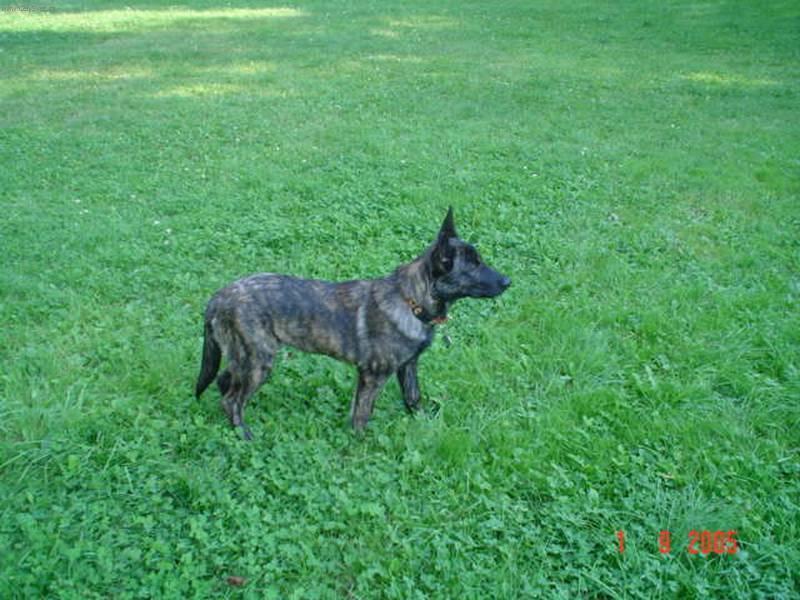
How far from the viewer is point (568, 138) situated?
32.6 ft

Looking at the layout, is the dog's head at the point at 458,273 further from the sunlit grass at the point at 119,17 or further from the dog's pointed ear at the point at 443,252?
the sunlit grass at the point at 119,17

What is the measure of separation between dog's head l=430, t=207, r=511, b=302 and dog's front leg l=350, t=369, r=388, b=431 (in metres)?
0.70

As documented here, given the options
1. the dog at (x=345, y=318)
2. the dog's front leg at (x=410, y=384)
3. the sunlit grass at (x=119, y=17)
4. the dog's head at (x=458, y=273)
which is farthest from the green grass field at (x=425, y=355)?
the sunlit grass at (x=119, y=17)

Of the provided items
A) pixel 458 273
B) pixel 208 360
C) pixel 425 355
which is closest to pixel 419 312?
pixel 458 273

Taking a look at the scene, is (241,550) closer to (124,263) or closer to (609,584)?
(609,584)

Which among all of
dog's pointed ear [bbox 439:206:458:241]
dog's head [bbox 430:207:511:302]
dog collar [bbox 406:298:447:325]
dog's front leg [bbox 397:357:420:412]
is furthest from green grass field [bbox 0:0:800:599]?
dog's pointed ear [bbox 439:206:458:241]

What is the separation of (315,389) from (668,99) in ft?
32.9

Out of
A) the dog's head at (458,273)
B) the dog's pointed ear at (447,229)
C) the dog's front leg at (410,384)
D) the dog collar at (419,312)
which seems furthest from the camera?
the dog's front leg at (410,384)

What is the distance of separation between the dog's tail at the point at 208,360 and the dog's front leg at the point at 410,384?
1251 millimetres

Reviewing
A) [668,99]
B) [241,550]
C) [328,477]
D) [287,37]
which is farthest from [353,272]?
[287,37]

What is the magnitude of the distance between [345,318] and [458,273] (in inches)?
31.6
